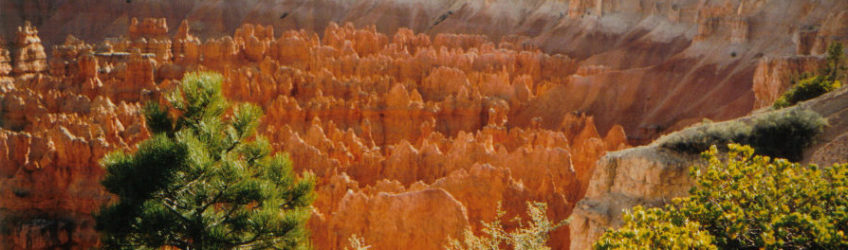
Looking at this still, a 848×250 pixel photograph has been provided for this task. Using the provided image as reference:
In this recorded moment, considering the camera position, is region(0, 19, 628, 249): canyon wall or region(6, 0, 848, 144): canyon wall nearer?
region(0, 19, 628, 249): canyon wall

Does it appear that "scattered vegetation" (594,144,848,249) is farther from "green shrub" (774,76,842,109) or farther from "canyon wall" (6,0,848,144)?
"canyon wall" (6,0,848,144)

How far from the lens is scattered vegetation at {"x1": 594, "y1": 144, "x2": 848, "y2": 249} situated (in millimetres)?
5309

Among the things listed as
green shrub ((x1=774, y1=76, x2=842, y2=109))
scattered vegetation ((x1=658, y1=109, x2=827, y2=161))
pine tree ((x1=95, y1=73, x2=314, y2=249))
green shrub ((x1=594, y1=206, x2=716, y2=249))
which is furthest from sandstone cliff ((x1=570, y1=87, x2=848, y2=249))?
green shrub ((x1=774, y1=76, x2=842, y2=109))

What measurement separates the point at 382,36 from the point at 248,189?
43.5 meters

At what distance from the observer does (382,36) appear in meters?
51.1

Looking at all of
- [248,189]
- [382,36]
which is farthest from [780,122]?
[382,36]

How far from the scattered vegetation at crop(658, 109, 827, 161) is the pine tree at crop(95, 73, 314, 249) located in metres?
5.77

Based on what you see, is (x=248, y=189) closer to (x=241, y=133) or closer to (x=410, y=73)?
(x=241, y=133)

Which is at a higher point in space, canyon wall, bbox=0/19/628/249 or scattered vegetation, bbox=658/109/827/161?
scattered vegetation, bbox=658/109/827/161

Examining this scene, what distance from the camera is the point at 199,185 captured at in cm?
815

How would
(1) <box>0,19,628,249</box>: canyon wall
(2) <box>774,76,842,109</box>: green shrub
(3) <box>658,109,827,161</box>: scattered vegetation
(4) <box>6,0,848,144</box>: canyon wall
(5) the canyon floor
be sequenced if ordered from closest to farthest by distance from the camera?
(3) <box>658,109,827,161</box>: scattered vegetation
(5) the canyon floor
(1) <box>0,19,628,249</box>: canyon wall
(2) <box>774,76,842,109</box>: green shrub
(4) <box>6,0,848,144</box>: canyon wall

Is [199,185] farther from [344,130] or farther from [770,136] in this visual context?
[344,130]

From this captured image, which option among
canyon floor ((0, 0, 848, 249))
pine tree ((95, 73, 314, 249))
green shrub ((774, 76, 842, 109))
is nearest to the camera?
pine tree ((95, 73, 314, 249))

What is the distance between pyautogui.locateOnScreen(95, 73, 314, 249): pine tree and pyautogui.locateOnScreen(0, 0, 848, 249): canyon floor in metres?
4.64
